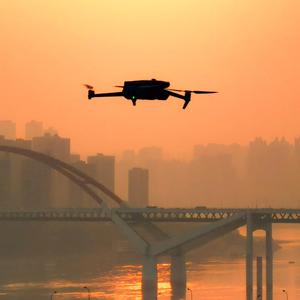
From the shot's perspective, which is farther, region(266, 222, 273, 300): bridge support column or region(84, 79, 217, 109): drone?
region(266, 222, 273, 300): bridge support column

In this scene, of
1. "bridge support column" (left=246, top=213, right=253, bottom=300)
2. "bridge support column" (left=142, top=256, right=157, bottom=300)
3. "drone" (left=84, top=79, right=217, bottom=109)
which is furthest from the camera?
"bridge support column" (left=142, top=256, right=157, bottom=300)

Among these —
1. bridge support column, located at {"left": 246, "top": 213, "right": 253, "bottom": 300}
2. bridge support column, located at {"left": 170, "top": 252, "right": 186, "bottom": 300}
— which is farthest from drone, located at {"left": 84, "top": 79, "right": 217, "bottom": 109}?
bridge support column, located at {"left": 170, "top": 252, "right": 186, "bottom": 300}

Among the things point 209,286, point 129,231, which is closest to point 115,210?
point 129,231

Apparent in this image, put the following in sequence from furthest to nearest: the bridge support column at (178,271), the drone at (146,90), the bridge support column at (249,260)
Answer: the bridge support column at (178,271) < the bridge support column at (249,260) < the drone at (146,90)

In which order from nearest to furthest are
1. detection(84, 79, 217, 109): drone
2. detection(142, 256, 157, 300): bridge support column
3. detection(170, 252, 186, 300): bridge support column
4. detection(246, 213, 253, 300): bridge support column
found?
detection(84, 79, 217, 109): drone → detection(246, 213, 253, 300): bridge support column → detection(142, 256, 157, 300): bridge support column → detection(170, 252, 186, 300): bridge support column

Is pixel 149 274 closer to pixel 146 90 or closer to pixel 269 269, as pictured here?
pixel 269 269

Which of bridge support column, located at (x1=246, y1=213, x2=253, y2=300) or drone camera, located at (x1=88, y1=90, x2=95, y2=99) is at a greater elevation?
drone camera, located at (x1=88, y1=90, x2=95, y2=99)

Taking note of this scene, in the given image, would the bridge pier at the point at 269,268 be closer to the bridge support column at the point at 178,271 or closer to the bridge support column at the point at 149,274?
the bridge support column at the point at 178,271

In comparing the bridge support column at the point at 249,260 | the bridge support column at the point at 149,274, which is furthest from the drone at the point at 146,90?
the bridge support column at the point at 149,274

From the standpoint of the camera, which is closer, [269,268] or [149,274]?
[269,268]

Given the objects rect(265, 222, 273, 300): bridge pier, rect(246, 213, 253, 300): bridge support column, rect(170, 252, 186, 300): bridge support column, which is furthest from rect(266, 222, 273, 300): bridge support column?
rect(170, 252, 186, 300): bridge support column

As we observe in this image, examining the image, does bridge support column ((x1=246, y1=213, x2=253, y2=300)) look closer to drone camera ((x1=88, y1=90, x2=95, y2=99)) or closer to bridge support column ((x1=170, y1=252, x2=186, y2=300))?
bridge support column ((x1=170, y1=252, x2=186, y2=300))

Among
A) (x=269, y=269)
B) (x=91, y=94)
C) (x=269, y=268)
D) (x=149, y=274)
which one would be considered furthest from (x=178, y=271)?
(x=91, y=94)
